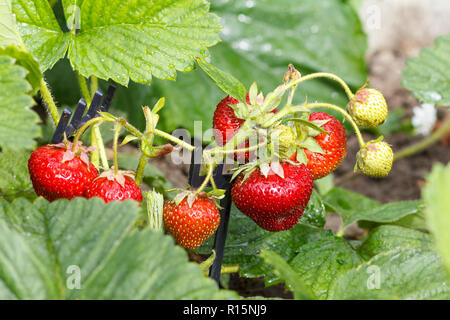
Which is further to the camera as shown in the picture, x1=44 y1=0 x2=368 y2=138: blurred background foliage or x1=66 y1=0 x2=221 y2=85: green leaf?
x1=44 y1=0 x2=368 y2=138: blurred background foliage

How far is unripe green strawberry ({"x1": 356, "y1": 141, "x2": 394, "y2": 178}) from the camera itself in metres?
0.99

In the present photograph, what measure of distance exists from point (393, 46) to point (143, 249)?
2.17 m

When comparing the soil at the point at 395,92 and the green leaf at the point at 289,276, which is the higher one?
the green leaf at the point at 289,276

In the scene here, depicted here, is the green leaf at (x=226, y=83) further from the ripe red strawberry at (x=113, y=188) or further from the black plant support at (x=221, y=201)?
the ripe red strawberry at (x=113, y=188)

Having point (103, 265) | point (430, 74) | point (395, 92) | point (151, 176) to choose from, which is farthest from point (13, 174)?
point (395, 92)

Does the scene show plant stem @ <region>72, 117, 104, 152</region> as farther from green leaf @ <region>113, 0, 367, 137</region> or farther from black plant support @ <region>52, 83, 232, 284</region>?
green leaf @ <region>113, 0, 367, 137</region>

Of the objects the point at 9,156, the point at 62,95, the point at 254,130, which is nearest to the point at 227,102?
the point at 254,130

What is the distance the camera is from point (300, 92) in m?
1.93

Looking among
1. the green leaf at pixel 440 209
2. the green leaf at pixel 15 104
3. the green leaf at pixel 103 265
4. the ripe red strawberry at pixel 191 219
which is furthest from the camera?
the ripe red strawberry at pixel 191 219

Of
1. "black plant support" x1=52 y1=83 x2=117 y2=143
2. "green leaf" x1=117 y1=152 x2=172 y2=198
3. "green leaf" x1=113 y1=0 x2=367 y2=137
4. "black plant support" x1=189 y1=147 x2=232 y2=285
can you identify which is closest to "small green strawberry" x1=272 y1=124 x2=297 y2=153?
"black plant support" x1=189 y1=147 x2=232 y2=285

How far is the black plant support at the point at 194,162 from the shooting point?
98 centimetres

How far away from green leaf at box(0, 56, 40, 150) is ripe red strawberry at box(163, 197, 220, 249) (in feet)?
0.91

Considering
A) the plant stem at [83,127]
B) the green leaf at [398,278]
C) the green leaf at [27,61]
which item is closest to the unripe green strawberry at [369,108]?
the green leaf at [398,278]
